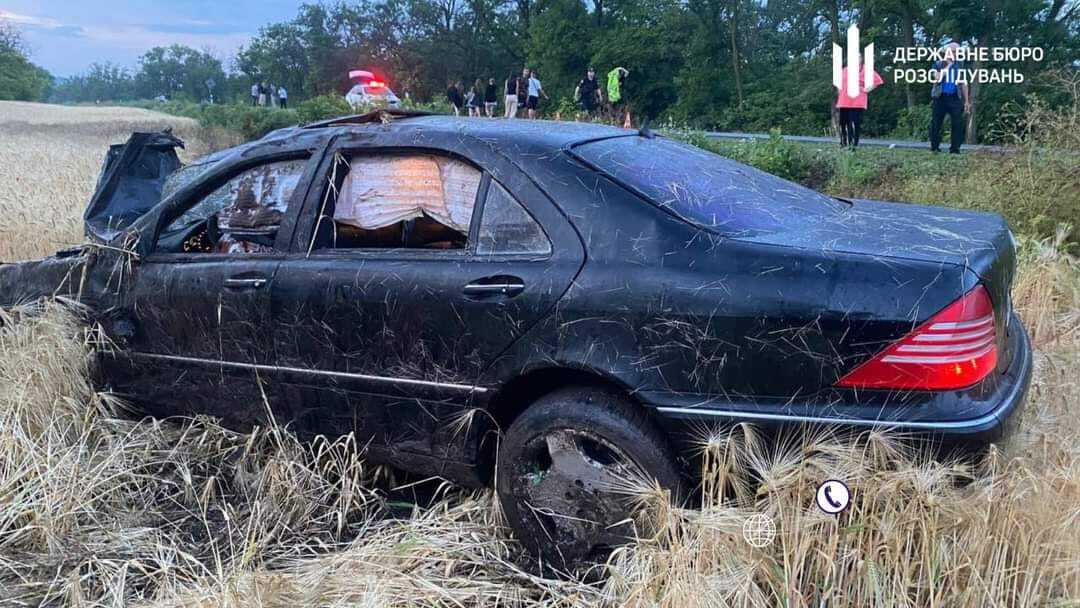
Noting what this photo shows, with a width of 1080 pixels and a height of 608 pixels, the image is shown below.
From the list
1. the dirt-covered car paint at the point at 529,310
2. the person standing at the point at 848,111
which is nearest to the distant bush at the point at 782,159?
the person standing at the point at 848,111

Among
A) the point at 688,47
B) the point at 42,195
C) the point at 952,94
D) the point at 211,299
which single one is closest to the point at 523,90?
the point at 952,94

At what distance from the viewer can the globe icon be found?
228 cm

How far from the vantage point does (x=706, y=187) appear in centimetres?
304

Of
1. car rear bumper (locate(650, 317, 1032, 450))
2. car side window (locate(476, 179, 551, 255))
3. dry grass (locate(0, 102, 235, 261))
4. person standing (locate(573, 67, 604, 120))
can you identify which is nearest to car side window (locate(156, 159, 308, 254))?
car side window (locate(476, 179, 551, 255))

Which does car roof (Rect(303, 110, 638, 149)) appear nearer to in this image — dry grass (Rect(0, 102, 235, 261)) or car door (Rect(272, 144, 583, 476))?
car door (Rect(272, 144, 583, 476))

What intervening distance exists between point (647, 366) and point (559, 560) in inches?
29.6

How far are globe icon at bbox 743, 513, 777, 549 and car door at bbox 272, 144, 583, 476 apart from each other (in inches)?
35.6

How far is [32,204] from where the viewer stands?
8.93 metres

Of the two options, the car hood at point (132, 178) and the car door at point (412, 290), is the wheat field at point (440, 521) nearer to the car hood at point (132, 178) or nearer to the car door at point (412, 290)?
the car door at point (412, 290)

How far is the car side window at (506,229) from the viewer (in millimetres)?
2855

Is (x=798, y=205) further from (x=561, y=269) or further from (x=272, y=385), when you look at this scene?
(x=272, y=385)

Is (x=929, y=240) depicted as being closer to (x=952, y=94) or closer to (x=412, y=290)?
(x=412, y=290)

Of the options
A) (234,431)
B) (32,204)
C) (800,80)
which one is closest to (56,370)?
(234,431)

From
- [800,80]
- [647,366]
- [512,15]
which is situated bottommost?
[647,366]
